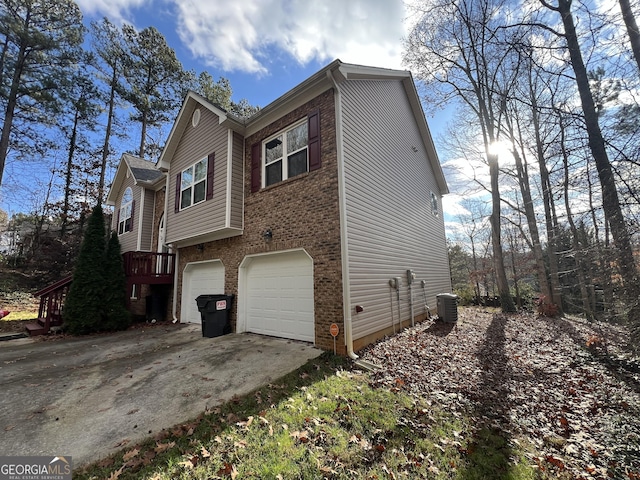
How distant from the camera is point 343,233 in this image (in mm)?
5730

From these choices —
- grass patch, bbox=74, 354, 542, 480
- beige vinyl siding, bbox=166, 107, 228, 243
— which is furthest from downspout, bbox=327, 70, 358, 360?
beige vinyl siding, bbox=166, 107, 228, 243

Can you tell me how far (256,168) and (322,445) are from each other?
22.2 ft

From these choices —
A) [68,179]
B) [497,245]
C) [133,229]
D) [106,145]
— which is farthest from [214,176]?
[68,179]

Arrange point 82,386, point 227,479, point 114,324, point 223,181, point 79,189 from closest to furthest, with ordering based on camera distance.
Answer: point 227,479 → point 82,386 → point 223,181 → point 114,324 → point 79,189

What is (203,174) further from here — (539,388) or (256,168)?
(539,388)

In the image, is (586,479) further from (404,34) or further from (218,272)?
(404,34)

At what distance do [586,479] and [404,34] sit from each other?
16.2 m

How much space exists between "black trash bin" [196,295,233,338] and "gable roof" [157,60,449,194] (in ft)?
16.6

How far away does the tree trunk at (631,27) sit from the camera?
4.53 meters

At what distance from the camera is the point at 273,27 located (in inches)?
321

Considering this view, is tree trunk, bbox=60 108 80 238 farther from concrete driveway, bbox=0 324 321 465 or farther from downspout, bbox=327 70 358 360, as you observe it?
downspout, bbox=327 70 358 360

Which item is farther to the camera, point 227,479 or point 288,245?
point 288,245

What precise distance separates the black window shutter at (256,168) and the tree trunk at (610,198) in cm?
723

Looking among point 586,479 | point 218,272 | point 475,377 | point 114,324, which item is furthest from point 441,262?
point 114,324
